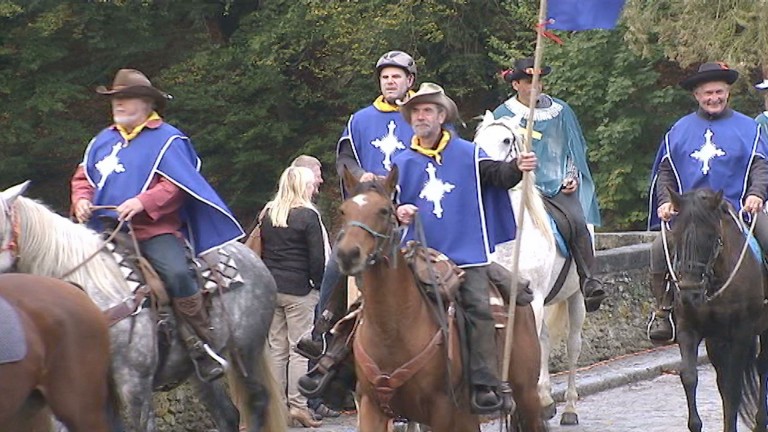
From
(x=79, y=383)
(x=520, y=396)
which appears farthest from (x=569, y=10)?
(x=79, y=383)

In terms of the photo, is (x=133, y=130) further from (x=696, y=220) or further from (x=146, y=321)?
(x=696, y=220)

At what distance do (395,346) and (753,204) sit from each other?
12.9 feet

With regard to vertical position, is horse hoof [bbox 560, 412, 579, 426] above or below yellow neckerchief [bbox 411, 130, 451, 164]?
below

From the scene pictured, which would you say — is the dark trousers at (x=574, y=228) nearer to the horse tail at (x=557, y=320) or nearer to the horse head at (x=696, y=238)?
the horse tail at (x=557, y=320)

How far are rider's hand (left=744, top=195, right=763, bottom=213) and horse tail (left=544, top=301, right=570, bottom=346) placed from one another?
8.59 feet

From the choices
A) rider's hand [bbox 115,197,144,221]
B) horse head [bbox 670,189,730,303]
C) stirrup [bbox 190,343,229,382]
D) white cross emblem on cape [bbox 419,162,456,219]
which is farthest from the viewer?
horse head [bbox 670,189,730,303]

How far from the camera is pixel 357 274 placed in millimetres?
7164

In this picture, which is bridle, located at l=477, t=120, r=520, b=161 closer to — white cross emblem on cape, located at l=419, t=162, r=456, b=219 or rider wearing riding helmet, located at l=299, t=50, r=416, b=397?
rider wearing riding helmet, located at l=299, t=50, r=416, b=397

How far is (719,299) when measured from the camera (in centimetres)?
1059

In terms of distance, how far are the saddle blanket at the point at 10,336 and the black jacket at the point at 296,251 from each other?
4.41 meters

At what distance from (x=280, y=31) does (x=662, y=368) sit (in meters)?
17.1

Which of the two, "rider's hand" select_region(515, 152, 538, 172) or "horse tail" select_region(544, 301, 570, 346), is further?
"horse tail" select_region(544, 301, 570, 346)

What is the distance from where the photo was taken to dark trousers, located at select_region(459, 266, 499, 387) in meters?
8.00

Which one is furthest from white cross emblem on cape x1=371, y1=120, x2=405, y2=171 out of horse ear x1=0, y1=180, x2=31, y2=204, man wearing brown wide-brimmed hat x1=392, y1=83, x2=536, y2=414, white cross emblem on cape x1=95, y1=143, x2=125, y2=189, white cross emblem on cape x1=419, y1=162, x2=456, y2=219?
horse ear x1=0, y1=180, x2=31, y2=204
